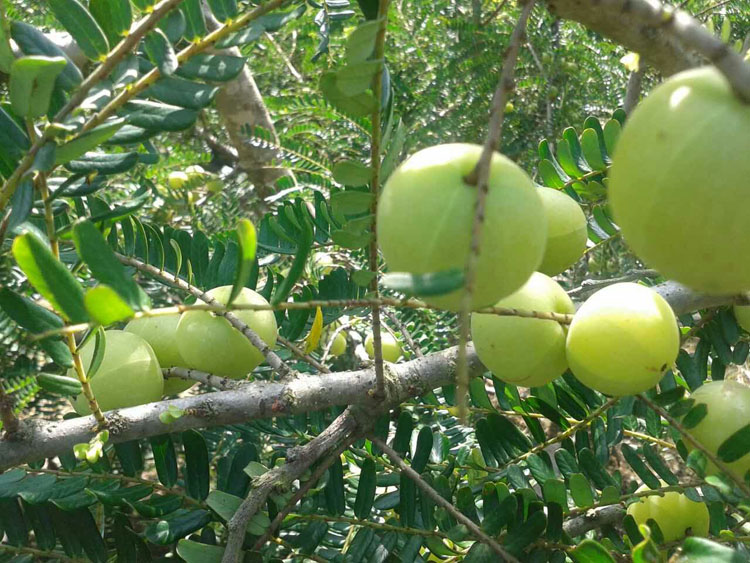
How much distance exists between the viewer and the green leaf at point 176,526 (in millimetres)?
926

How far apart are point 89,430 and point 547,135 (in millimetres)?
2389

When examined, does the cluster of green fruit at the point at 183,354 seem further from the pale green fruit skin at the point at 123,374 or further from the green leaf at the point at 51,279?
the green leaf at the point at 51,279

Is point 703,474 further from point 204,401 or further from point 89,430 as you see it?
point 89,430

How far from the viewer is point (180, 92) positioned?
2.26 ft

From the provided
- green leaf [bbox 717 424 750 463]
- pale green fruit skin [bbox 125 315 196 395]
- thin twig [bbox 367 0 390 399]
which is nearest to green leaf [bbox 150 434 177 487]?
pale green fruit skin [bbox 125 315 196 395]

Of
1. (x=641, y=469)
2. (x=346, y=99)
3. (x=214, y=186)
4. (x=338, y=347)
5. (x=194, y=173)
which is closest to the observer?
(x=346, y=99)

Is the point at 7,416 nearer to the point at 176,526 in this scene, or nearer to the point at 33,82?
the point at 176,526

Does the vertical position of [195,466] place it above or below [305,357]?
below

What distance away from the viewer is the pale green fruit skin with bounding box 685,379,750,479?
854 millimetres

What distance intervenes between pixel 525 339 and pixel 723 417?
0.30 m

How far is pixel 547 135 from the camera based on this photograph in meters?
2.81

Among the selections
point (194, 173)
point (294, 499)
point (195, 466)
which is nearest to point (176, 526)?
point (195, 466)

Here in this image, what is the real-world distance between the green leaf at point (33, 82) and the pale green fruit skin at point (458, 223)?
0.32 meters

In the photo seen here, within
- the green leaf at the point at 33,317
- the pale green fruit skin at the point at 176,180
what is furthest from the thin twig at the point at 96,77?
the pale green fruit skin at the point at 176,180
